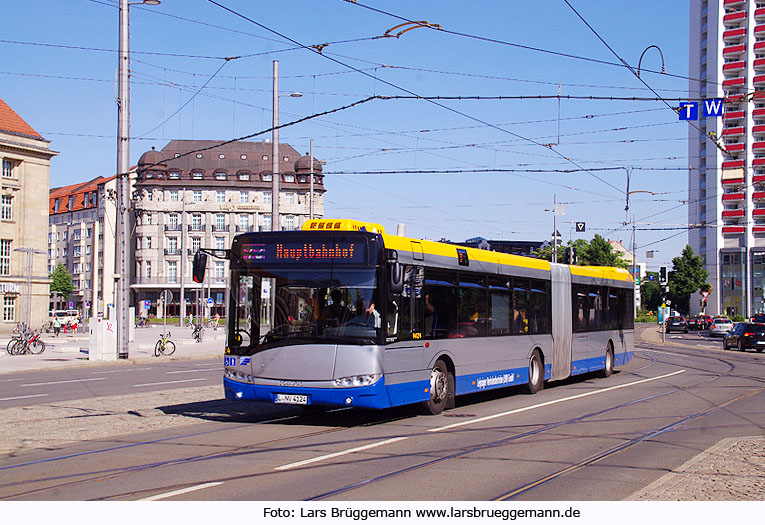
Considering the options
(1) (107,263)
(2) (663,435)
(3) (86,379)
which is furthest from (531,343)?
(1) (107,263)

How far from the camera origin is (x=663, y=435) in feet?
39.6

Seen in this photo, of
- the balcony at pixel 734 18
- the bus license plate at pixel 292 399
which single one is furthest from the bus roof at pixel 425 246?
the balcony at pixel 734 18

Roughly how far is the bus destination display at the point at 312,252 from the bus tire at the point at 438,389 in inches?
105

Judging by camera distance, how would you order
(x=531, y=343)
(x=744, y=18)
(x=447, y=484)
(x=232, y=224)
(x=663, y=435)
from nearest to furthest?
(x=447, y=484) → (x=663, y=435) → (x=531, y=343) → (x=744, y=18) → (x=232, y=224)

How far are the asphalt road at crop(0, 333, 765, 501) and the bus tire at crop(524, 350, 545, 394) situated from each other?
1.18m

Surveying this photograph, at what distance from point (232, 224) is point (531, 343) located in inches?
3568

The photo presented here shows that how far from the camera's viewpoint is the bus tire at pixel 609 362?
2384 cm

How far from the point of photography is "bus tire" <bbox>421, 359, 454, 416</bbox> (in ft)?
46.8

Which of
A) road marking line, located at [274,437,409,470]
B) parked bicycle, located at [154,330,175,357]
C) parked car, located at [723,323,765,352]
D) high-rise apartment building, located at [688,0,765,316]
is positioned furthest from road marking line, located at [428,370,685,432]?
high-rise apartment building, located at [688,0,765,316]

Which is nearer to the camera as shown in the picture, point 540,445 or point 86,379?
point 540,445

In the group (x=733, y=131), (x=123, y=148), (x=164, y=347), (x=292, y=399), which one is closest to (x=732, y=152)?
(x=733, y=131)

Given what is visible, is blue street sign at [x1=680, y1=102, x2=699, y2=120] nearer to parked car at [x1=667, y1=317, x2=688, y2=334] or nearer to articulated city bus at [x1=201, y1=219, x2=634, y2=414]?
articulated city bus at [x1=201, y1=219, x2=634, y2=414]

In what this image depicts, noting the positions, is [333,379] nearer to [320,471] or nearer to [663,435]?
[320,471]

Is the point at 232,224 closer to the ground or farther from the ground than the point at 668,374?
farther from the ground
